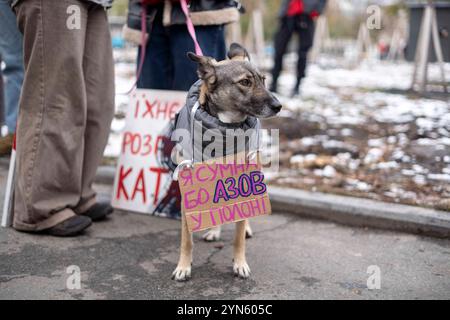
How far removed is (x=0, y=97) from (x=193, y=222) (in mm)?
3860

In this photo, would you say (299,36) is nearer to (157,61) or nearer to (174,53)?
(157,61)

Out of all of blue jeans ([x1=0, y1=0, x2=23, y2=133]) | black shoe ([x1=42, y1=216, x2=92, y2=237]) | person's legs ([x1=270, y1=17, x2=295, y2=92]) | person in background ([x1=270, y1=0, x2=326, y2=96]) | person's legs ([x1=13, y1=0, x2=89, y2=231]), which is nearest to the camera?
person's legs ([x1=13, y1=0, x2=89, y2=231])

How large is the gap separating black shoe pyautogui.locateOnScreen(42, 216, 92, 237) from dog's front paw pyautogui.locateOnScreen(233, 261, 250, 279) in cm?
112

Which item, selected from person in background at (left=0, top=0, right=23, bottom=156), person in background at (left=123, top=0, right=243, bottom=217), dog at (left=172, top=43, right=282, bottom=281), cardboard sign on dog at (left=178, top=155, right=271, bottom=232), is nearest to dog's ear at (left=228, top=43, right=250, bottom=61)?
dog at (left=172, top=43, right=282, bottom=281)

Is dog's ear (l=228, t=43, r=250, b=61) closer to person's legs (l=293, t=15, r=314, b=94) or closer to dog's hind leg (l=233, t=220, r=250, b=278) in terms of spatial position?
dog's hind leg (l=233, t=220, r=250, b=278)

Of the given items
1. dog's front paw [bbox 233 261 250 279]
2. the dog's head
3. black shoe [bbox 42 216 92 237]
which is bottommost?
dog's front paw [bbox 233 261 250 279]

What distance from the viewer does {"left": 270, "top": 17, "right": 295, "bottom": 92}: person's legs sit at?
26.6 feet

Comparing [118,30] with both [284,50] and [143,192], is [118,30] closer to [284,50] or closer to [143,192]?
[284,50]

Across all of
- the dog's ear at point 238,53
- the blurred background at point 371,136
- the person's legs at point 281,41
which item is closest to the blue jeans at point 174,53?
the blurred background at point 371,136

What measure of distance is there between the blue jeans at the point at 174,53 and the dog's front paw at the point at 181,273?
1438 millimetres

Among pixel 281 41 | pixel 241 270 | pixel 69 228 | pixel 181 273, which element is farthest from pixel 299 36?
pixel 181 273

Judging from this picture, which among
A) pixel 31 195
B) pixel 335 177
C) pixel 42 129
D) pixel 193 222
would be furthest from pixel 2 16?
pixel 335 177

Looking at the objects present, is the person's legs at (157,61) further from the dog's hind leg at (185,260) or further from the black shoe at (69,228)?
the dog's hind leg at (185,260)

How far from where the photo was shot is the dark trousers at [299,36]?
26.4 ft
